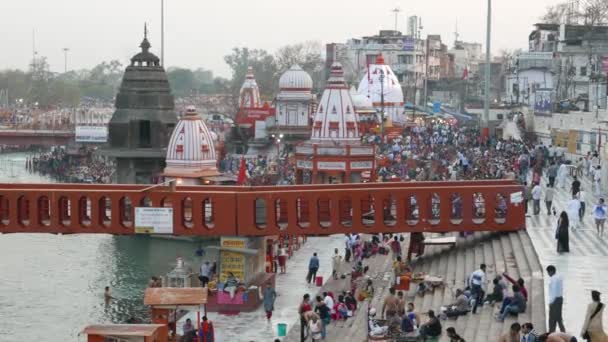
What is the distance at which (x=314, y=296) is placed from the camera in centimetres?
2988

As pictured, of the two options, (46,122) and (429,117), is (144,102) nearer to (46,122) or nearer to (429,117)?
(429,117)

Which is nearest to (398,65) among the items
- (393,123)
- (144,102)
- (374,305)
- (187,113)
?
(393,123)

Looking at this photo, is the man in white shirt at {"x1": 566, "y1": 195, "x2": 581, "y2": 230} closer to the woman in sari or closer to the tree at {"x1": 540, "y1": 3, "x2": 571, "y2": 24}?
the woman in sari

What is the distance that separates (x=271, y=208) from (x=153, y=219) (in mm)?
2566

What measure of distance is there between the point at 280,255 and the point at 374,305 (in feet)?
32.6

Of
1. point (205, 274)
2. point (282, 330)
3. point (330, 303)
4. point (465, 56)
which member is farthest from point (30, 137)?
point (465, 56)

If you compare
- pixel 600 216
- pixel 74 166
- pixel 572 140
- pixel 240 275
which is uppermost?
pixel 572 140

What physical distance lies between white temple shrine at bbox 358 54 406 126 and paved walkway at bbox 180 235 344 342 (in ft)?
136

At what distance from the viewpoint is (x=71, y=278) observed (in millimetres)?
36469

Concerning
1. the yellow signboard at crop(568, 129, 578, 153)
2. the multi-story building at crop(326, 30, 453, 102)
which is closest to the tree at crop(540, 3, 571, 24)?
the multi-story building at crop(326, 30, 453, 102)

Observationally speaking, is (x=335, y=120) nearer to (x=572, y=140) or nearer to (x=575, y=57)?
(x=572, y=140)

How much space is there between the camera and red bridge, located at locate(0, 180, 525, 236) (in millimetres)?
28047

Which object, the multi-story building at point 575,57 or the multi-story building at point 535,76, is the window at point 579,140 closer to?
the multi-story building at point 575,57

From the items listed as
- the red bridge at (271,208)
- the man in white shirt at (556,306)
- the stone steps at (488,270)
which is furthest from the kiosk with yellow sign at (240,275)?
the man in white shirt at (556,306)
